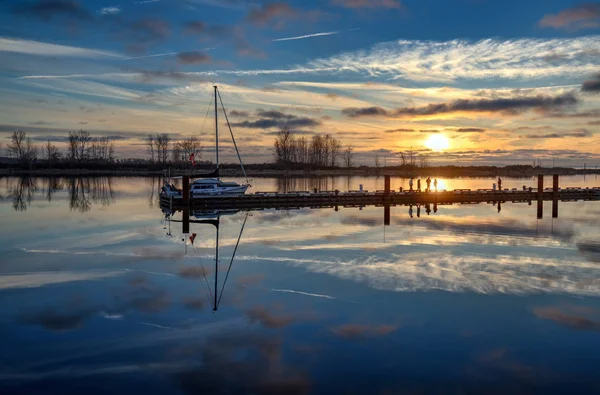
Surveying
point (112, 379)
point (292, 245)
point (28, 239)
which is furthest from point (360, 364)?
point (28, 239)

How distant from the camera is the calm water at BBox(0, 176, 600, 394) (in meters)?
9.41

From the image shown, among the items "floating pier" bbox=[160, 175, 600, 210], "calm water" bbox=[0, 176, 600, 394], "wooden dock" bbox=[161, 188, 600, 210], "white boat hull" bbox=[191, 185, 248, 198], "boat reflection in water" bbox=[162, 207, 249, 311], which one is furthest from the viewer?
"white boat hull" bbox=[191, 185, 248, 198]

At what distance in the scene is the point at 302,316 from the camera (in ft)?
42.4

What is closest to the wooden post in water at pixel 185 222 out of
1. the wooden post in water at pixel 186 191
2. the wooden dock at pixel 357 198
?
the wooden post in water at pixel 186 191

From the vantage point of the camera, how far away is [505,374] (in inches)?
377

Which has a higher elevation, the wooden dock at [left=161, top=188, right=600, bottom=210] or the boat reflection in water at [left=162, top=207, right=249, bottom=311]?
the wooden dock at [left=161, top=188, right=600, bottom=210]

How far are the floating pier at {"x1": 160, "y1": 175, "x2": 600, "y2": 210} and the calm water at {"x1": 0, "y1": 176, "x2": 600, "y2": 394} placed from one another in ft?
59.4

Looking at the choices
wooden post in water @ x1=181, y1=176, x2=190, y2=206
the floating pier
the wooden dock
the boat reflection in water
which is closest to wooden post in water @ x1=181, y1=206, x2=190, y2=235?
the boat reflection in water

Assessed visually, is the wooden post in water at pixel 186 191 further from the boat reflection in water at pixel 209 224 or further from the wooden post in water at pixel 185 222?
the boat reflection in water at pixel 209 224

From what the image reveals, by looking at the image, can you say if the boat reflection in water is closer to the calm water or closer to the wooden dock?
the calm water

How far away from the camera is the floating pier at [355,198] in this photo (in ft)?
146

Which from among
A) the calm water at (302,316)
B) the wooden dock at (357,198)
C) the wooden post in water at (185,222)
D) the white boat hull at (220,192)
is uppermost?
the white boat hull at (220,192)

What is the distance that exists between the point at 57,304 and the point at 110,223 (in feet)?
67.1

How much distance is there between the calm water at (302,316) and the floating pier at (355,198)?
18.1 meters
